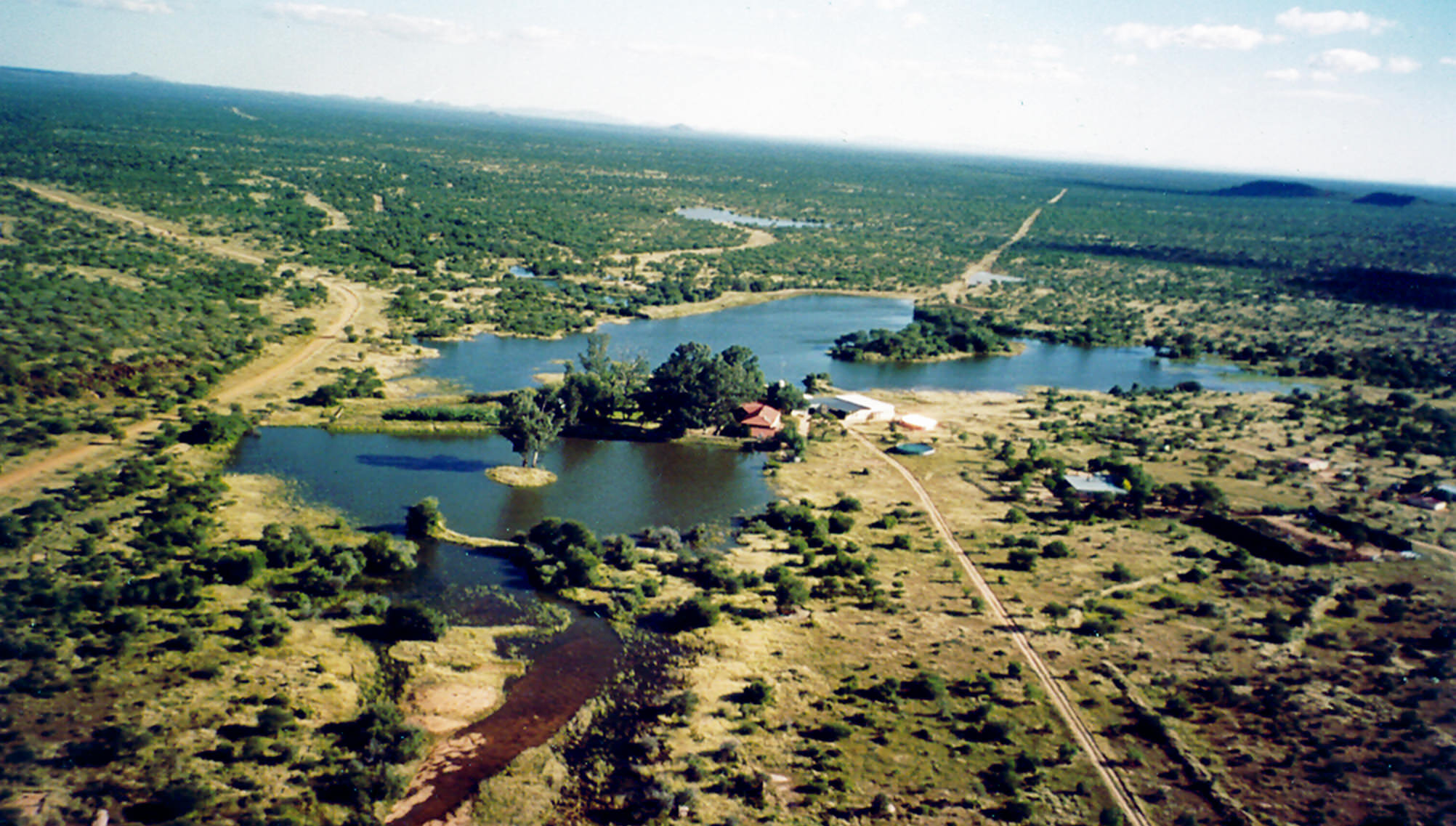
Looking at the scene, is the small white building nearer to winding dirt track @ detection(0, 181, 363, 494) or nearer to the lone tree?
the lone tree

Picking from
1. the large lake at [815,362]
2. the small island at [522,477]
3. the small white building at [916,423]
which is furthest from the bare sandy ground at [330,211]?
the small white building at [916,423]

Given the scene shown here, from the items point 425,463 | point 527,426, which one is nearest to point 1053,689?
→ point 527,426

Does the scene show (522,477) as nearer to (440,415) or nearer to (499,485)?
(499,485)

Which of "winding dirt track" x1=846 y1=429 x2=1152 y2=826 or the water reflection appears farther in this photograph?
the water reflection

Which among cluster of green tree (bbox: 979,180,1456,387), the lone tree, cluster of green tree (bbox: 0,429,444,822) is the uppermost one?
cluster of green tree (bbox: 979,180,1456,387)

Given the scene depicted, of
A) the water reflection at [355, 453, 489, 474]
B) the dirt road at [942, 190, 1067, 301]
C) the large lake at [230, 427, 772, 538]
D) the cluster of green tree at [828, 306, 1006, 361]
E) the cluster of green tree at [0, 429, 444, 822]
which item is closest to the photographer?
the cluster of green tree at [0, 429, 444, 822]

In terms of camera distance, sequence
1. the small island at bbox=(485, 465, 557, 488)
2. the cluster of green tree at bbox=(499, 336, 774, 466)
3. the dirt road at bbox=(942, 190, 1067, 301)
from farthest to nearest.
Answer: the dirt road at bbox=(942, 190, 1067, 301)
the cluster of green tree at bbox=(499, 336, 774, 466)
the small island at bbox=(485, 465, 557, 488)

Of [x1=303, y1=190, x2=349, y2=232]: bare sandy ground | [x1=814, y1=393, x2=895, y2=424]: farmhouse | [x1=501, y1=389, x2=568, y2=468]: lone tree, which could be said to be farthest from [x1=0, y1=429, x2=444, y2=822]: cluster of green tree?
[x1=303, y1=190, x2=349, y2=232]: bare sandy ground
